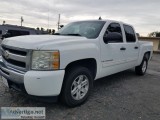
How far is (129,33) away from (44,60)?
3571 millimetres

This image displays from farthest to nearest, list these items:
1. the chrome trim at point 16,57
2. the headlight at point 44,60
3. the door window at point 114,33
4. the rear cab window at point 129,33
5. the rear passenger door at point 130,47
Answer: the rear cab window at point 129,33 < the rear passenger door at point 130,47 < the door window at point 114,33 < the chrome trim at point 16,57 < the headlight at point 44,60

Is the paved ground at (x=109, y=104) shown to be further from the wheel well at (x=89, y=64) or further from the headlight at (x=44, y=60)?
the headlight at (x=44, y=60)

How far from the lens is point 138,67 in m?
6.95

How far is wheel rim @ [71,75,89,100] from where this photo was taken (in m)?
3.64

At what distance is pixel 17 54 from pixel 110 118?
2013mm

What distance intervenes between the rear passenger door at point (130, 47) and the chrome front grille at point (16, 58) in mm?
3114

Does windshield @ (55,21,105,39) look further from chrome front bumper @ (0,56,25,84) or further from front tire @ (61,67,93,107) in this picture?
chrome front bumper @ (0,56,25,84)

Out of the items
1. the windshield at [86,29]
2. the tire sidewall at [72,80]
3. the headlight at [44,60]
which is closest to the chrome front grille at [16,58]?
the headlight at [44,60]

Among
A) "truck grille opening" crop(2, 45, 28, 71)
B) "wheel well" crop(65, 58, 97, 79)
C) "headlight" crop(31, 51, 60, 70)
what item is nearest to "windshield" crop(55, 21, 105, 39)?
"wheel well" crop(65, 58, 97, 79)

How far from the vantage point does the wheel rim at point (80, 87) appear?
3.64 m

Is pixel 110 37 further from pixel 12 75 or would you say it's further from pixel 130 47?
pixel 12 75

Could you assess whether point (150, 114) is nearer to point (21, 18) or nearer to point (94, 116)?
point (94, 116)

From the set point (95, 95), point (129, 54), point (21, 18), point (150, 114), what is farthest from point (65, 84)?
point (21, 18)

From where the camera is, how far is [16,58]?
3.29 metres
